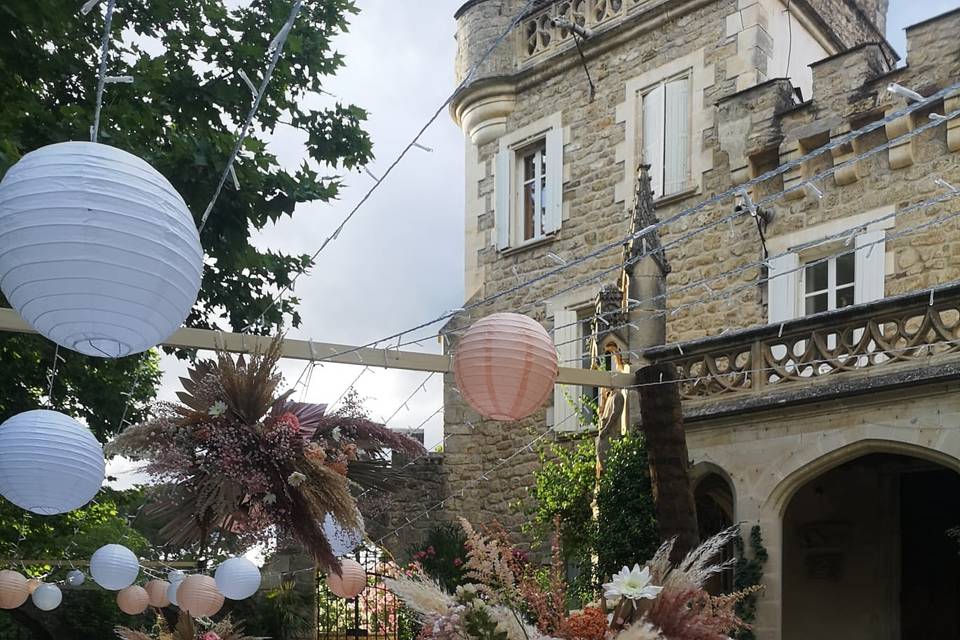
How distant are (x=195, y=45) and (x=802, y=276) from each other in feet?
18.8

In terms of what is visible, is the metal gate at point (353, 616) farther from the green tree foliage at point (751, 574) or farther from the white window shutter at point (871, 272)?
the white window shutter at point (871, 272)

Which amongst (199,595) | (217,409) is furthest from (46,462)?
(199,595)

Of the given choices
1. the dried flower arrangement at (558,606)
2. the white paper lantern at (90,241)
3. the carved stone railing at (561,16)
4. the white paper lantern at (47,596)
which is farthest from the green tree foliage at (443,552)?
the dried flower arrangement at (558,606)

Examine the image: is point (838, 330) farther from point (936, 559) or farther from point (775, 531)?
point (936, 559)

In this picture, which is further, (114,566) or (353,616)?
(353,616)

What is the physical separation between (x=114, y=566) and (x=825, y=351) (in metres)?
5.32

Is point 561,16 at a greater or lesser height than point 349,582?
greater

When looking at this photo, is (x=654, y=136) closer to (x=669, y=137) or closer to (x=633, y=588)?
(x=669, y=137)

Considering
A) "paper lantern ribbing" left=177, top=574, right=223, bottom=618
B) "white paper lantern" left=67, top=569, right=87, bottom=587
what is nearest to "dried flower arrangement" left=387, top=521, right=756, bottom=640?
"paper lantern ribbing" left=177, top=574, right=223, bottom=618

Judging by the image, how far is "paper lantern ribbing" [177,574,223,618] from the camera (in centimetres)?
820

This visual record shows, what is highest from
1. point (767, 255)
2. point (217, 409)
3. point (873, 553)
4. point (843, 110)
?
point (843, 110)

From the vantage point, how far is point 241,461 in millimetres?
5461

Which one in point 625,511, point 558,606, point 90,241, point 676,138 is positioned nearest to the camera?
point 558,606

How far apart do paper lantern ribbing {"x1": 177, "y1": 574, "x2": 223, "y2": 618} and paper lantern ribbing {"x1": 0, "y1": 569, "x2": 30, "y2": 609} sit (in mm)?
Answer: 2356
